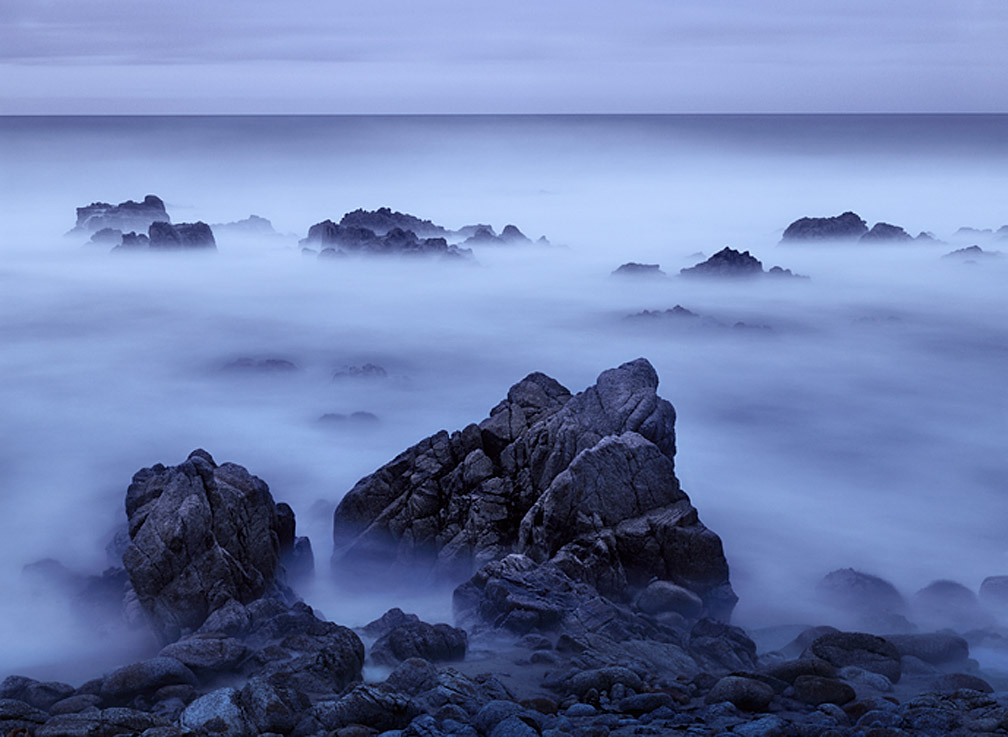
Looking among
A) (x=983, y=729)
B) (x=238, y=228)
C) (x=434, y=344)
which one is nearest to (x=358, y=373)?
(x=434, y=344)

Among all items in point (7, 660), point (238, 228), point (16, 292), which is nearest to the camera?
point (7, 660)

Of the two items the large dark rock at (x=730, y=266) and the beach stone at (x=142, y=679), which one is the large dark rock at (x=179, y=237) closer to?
the large dark rock at (x=730, y=266)

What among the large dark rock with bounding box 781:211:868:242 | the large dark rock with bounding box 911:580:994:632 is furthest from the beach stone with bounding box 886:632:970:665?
the large dark rock with bounding box 781:211:868:242

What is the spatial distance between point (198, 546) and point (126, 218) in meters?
38.0

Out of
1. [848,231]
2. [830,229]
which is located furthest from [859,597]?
[830,229]

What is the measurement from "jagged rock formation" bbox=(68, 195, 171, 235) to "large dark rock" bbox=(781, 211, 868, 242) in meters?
28.0

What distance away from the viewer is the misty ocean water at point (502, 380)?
551 inches

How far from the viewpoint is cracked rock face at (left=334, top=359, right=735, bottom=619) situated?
37.0 ft

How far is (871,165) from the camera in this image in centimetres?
11162

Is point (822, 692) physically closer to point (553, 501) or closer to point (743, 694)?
point (743, 694)

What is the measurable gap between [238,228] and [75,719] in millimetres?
43719

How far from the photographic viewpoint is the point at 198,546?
1063cm

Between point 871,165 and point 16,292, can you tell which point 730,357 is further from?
point 871,165

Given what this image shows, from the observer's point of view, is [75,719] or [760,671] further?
[760,671]
